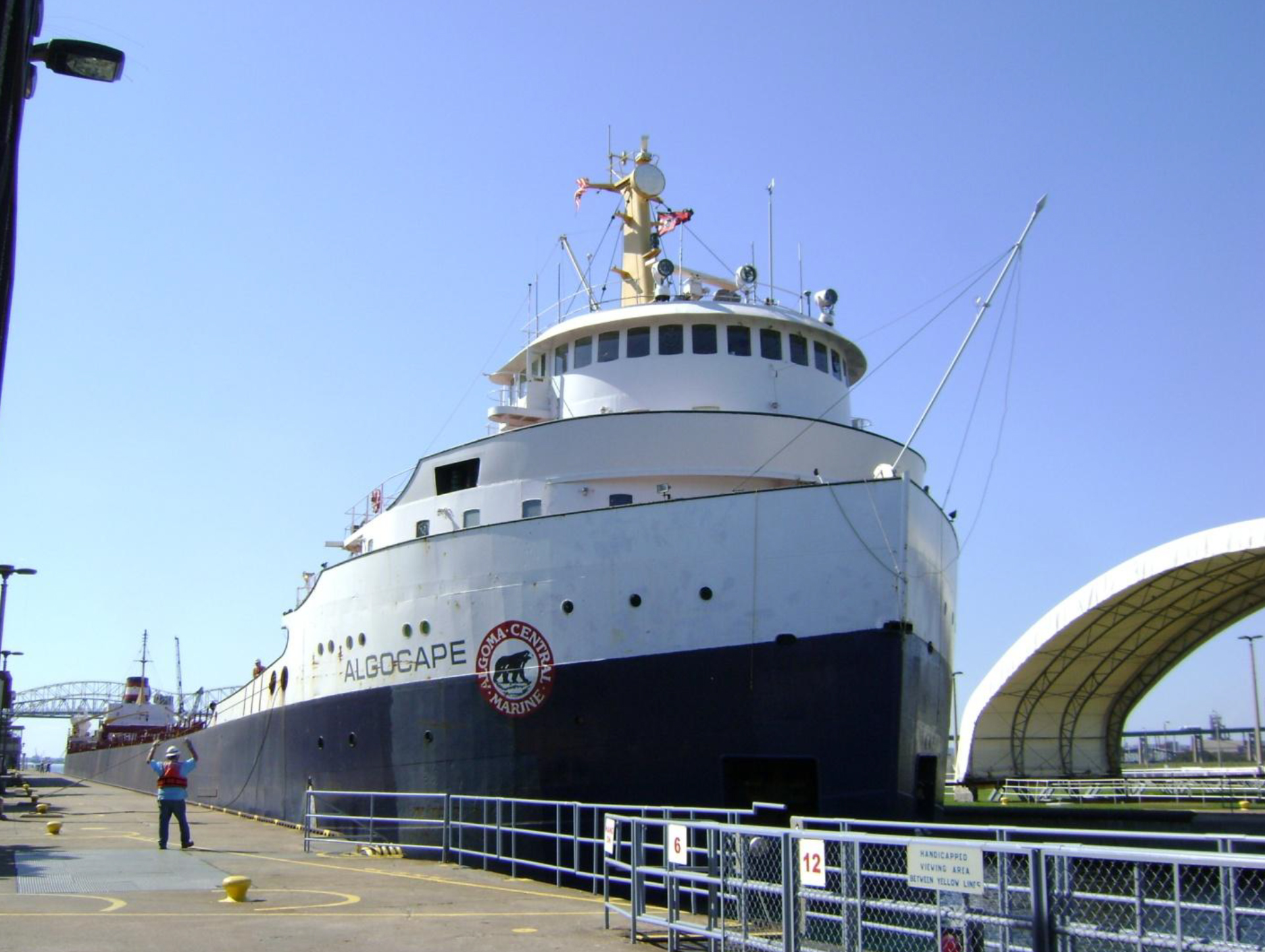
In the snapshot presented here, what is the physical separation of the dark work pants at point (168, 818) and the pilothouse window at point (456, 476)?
521cm

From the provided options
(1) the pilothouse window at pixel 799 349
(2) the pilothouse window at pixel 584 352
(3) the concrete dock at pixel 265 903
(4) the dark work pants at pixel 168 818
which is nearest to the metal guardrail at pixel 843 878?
(3) the concrete dock at pixel 265 903

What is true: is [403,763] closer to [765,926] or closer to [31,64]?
[765,926]

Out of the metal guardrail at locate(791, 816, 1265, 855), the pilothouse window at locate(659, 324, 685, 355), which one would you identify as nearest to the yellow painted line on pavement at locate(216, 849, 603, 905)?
the metal guardrail at locate(791, 816, 1265, 855)

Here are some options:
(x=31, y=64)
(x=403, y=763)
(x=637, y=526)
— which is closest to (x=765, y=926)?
(x=637, y=526)

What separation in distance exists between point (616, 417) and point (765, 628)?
390 cm

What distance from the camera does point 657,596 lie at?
1322 centimetres

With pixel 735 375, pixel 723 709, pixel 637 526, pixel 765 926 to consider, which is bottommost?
pixel 765 926

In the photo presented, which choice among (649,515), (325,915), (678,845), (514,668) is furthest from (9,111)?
(514,668)

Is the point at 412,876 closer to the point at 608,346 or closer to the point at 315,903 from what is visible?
the point at 315,903

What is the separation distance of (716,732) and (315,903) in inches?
175

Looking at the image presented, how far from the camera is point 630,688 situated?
13219mm

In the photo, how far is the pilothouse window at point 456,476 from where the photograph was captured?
16266 millimetres

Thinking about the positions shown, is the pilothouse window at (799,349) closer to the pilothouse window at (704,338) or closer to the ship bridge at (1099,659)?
the pilothouse window at (704,338)

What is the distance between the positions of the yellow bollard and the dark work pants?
15.2 feet
